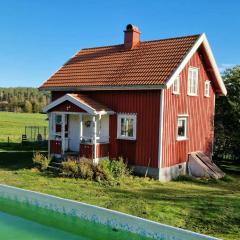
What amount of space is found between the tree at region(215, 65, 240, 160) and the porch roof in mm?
8406

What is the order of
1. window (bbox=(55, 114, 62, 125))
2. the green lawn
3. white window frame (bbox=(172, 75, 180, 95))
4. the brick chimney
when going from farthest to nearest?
the green lawn < the brick chimney < window (bbox=(55, 114, 62, 125)) < white window frame (bbox=(172, 75, 180, 95))

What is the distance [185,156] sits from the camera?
22.4 metres

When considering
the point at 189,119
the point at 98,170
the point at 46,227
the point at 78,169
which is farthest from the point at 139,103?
the point at 46,227

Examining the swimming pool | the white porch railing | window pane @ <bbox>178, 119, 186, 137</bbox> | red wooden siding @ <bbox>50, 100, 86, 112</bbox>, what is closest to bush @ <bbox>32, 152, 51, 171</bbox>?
the white porch railing

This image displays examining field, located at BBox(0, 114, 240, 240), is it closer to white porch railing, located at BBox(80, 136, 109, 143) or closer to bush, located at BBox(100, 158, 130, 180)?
bush, located at BBox(100, 158, 130, 180)

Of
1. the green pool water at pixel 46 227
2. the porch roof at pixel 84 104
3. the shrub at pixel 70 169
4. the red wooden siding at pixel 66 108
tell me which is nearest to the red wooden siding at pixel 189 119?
the porch roof at pixel 84 104

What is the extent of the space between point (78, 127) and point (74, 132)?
45 centimetres

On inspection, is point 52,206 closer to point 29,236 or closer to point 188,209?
point 29,236

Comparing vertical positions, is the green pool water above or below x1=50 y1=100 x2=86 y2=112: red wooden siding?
below

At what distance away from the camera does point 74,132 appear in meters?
23.2

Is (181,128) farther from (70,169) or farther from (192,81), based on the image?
(70,169)

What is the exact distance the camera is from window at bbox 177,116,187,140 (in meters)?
21.7

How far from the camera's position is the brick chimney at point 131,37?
23.9 metres

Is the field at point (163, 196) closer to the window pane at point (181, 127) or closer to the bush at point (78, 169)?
the bush at point (78, 169)
